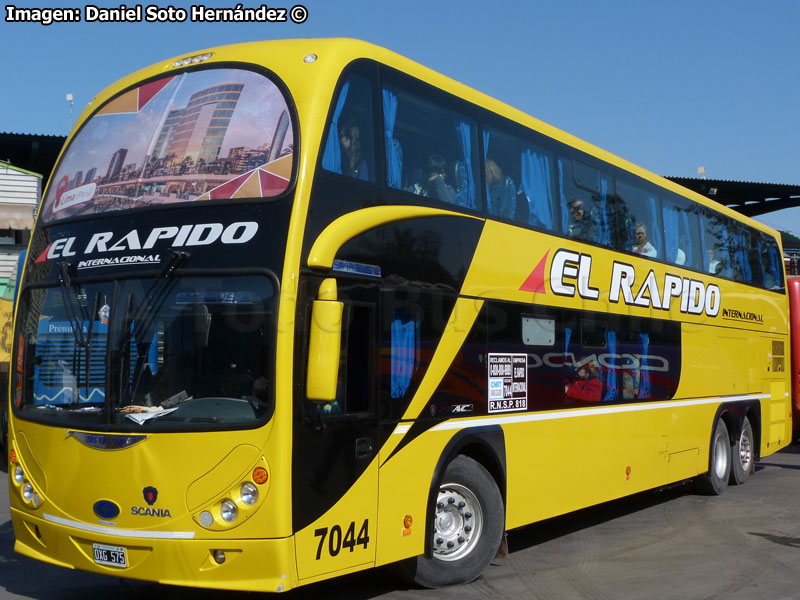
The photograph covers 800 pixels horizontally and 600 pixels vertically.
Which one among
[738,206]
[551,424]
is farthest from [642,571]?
[738,206]

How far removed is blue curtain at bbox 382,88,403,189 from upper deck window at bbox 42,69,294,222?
0.94 m

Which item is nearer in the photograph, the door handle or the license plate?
the license plate

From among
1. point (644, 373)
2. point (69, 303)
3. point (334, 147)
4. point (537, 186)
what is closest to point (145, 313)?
point (69, 303)

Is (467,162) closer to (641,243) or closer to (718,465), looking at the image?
(641,243)

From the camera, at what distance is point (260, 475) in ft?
19.0

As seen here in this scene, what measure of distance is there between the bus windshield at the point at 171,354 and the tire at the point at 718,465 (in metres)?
9.01

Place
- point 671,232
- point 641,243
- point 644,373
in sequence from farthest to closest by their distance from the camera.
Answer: point 671,232 < point 641,243 < point 644,373

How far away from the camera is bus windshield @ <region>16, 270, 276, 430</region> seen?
5926 millimetres

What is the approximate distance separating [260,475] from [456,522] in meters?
2.42

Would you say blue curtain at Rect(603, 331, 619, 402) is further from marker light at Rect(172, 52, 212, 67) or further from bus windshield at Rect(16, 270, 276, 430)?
marker light at Rect(172, 52, 212, 67)

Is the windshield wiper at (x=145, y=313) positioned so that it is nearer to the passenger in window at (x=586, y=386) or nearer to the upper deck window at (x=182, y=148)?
the upper deck window at (x=182, y=148)

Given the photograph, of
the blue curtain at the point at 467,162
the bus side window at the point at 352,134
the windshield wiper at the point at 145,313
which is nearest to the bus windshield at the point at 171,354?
the windshield wiper at the point at 145,313

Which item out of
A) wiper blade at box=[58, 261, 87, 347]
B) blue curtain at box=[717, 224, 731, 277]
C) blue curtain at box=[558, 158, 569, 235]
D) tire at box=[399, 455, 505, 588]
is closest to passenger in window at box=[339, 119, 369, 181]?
wiper blade at box=[58, 261, 87, 347]

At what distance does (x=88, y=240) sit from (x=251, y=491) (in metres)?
2.24
